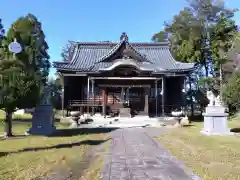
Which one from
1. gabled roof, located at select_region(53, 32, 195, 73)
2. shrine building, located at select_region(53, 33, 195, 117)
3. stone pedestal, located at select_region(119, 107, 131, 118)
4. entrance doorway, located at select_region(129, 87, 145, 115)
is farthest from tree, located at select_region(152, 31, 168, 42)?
stone pedestal, located at select_region(119, 107, 131, 118)

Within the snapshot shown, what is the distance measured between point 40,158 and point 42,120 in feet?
20.2

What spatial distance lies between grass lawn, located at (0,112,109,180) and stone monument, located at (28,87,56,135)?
2774 millimetres

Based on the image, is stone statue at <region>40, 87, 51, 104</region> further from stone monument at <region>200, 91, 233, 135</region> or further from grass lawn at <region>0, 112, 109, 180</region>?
stone monument at <region>200, 91, 233, 135</region>

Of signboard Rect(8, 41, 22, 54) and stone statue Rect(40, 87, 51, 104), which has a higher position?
signboard Rect(8, 41, 22, 54)

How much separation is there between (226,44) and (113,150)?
2400 centimetres

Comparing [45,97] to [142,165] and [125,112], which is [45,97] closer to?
[142,165]

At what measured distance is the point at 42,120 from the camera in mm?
13273

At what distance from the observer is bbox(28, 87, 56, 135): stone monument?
13078mm

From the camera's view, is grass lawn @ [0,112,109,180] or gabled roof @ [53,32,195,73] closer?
grass lawn @ [0,112,109,180]

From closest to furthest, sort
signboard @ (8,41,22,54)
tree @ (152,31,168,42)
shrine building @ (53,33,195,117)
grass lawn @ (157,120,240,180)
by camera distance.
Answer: grass lawn @ (157,120,240,180), signboard @ (8,41,22,54), shrine building @ (53,33,195,117), tree @ (152,31,168,42)

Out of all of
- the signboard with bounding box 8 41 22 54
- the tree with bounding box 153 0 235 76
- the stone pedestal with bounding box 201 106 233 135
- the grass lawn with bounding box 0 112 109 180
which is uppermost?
the tree with bounding box 153 0 235 76

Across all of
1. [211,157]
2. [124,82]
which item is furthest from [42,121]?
[124,82]

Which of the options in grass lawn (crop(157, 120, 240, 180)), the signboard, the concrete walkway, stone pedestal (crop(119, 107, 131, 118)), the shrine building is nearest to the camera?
the concrete walkway

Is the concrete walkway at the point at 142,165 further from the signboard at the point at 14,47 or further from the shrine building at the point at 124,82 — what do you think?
the shrine building at the point at 124,82
